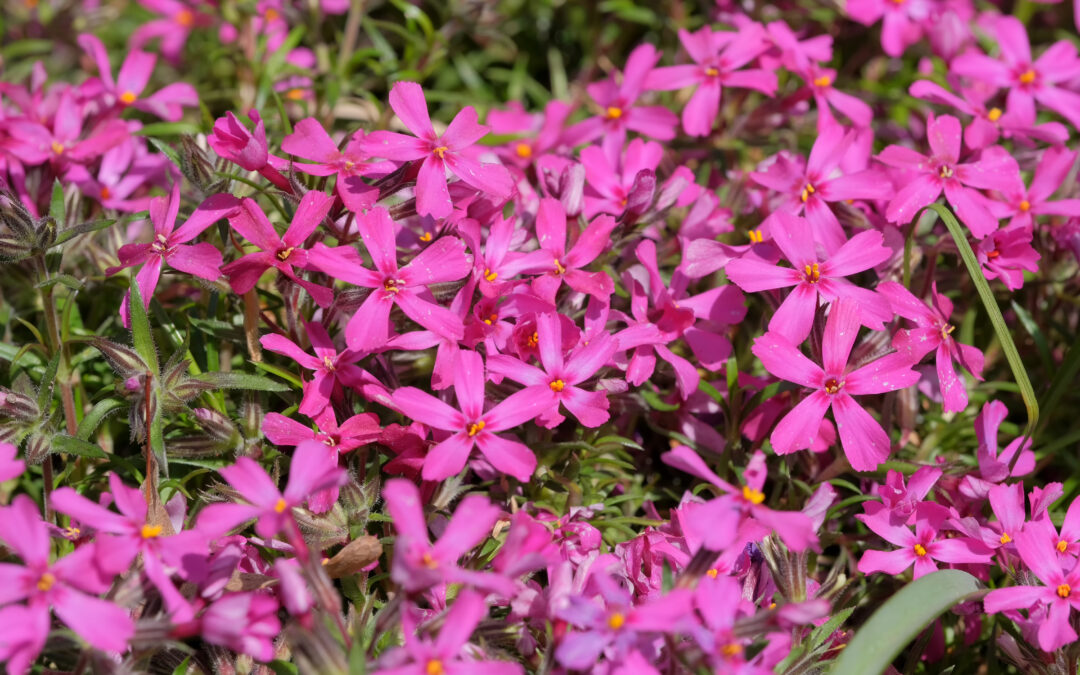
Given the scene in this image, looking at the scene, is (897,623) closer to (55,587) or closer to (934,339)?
(934,339)

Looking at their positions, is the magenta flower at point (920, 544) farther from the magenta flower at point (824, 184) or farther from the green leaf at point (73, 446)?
the green leaf at point (73, 446)

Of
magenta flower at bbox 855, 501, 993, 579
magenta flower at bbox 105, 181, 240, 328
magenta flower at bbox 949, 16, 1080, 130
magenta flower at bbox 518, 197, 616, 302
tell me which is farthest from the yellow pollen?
A: magenta flower at bbox 949, 16, 1080, 130

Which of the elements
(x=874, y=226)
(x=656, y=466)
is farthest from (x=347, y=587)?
(x=874, y=226)

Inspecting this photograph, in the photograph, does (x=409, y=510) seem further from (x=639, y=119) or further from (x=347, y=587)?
(x=639, y=119)

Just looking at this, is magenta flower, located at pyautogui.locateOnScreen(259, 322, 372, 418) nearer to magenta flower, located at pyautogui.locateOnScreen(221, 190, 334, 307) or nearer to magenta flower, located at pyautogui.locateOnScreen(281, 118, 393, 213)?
magenta flower, located at pyautogui.locateOnScreen(221, 190, 334, 307)

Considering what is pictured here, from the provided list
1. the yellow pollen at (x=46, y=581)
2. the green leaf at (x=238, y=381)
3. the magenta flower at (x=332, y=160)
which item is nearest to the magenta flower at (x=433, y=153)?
the magenta flower at (x=332, y=160)

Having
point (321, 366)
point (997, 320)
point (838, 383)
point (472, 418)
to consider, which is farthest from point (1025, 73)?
point (321, 366)

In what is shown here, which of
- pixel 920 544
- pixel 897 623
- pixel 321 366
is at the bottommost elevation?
pixel 920 544
